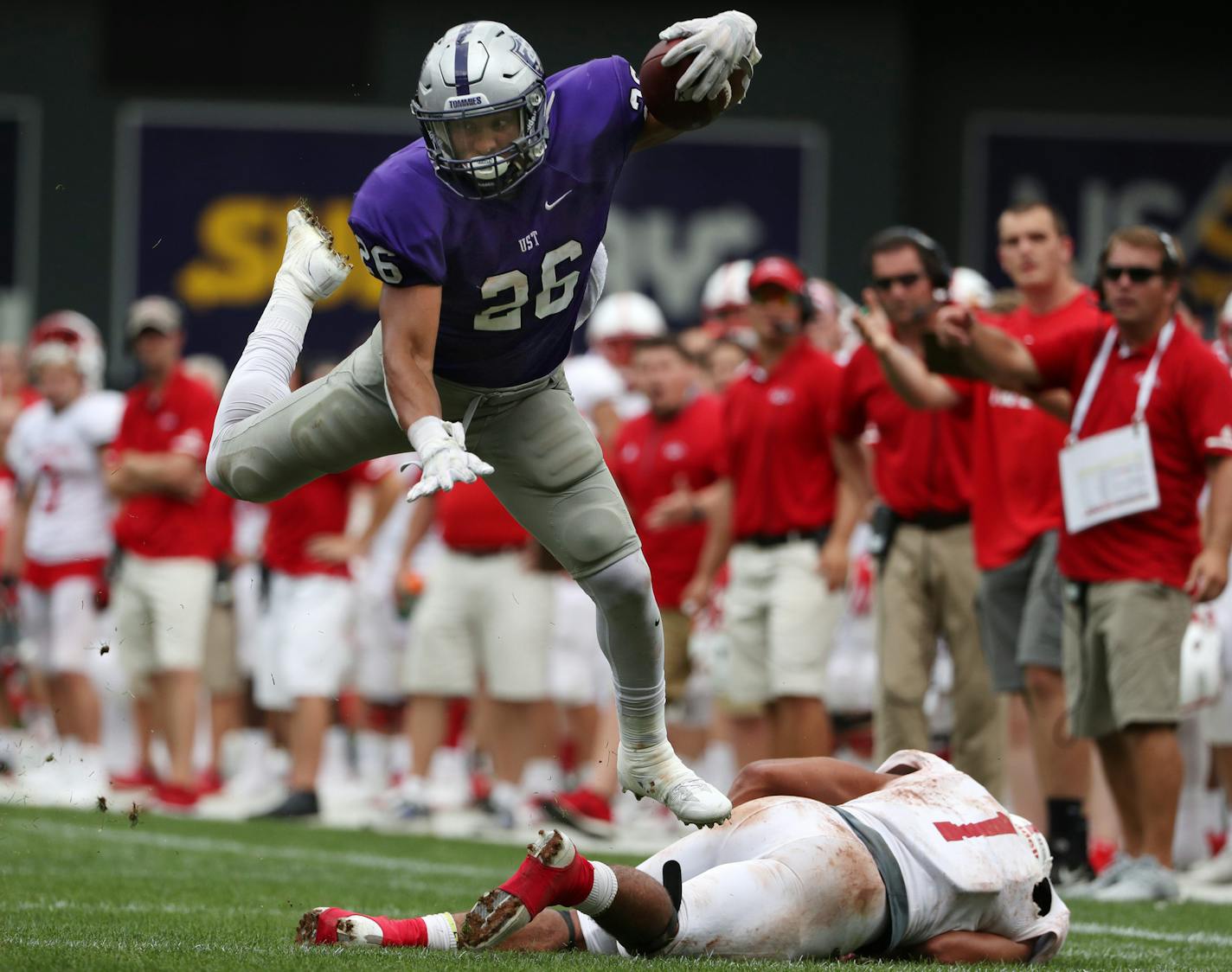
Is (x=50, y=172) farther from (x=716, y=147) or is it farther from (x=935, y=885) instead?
(x=935, y=885)

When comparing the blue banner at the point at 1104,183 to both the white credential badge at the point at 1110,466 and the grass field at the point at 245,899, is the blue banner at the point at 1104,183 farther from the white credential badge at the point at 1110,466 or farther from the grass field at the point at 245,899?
the grass field at the point at 245,899

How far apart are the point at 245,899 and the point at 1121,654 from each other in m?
2.69

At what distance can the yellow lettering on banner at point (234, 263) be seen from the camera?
14.0 meters

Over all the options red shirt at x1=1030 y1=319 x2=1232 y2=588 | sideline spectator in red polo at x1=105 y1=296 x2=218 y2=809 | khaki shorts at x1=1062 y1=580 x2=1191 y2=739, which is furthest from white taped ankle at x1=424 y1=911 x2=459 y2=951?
sideline spectator in red polo at x1=105 y1=296 x2=218 y2=809

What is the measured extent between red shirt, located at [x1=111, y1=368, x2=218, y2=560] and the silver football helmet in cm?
490

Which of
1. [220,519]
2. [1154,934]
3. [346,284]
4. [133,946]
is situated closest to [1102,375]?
[1154,934]

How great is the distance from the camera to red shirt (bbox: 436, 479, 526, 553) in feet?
28.4

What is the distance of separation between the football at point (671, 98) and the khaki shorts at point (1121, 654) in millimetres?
2340

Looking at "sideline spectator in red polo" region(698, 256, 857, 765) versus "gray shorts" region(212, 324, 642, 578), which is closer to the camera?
"gray shorts" region(212, 324, 642, 578)

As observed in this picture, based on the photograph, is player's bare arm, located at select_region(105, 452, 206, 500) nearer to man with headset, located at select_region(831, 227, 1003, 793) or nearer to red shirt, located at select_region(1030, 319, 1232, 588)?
man with headset, located at select_region(831, 227, 1003, 793)

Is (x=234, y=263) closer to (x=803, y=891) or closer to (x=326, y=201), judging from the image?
(x=326, y=201)

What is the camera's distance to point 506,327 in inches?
183

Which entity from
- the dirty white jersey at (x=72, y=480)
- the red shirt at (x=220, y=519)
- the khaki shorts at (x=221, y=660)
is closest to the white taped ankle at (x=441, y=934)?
the red shirt at (x=220, y=519)

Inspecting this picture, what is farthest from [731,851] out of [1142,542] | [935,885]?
[1142,542]
